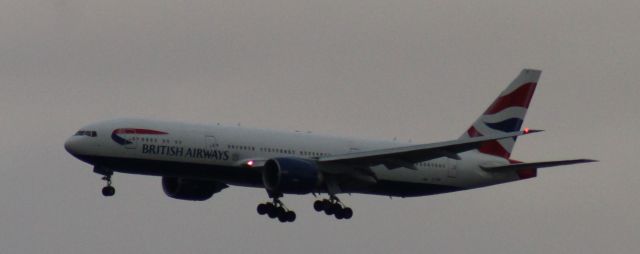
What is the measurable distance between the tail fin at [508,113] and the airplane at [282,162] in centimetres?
180

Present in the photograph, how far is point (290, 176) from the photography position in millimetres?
74812

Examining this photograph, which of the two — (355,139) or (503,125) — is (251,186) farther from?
(503,125)

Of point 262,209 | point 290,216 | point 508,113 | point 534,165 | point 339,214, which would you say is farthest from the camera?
point 508,113

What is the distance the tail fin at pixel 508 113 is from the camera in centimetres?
8562

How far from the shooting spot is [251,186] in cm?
7725

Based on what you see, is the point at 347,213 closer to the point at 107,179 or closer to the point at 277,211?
the point at 277,211

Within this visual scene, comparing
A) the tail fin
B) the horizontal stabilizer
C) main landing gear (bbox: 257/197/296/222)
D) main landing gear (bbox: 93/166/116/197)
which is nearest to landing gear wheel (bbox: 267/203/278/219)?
main landing gear (bbox: 257/197/296/222)

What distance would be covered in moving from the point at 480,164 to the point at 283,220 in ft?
34.1

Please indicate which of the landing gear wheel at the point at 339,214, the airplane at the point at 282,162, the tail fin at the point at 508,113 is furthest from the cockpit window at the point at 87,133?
the tail fin at the point at 508,113

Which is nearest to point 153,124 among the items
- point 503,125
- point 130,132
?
point 130,132

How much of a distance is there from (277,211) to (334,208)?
2.73 metres

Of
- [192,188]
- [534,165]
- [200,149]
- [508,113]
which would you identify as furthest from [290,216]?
[508,113]

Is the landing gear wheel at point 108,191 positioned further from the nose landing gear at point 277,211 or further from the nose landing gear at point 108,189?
the nose landing gear at point 277,211

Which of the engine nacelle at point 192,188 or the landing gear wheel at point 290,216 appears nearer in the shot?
the landing gear wheel at point 290,216
